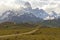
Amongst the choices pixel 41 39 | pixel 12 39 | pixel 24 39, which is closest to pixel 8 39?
pixel 12 39

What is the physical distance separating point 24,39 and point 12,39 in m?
2.50

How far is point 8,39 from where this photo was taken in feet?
118

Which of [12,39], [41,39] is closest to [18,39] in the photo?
[12,39]

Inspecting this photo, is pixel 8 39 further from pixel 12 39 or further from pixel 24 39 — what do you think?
pixel 24 39

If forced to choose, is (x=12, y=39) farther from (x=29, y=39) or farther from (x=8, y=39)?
(x=29, y=39)

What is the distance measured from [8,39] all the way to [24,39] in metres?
3.45

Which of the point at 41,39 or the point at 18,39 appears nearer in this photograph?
the point at 18,39

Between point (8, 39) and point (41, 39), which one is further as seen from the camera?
point (41, 39)

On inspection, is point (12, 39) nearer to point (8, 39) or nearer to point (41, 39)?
point (8, 39)

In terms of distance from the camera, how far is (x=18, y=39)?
3659cm

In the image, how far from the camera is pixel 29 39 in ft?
124

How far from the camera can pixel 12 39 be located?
36719 millimetres

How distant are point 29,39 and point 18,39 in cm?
230

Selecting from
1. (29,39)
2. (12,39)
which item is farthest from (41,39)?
(12,39)
